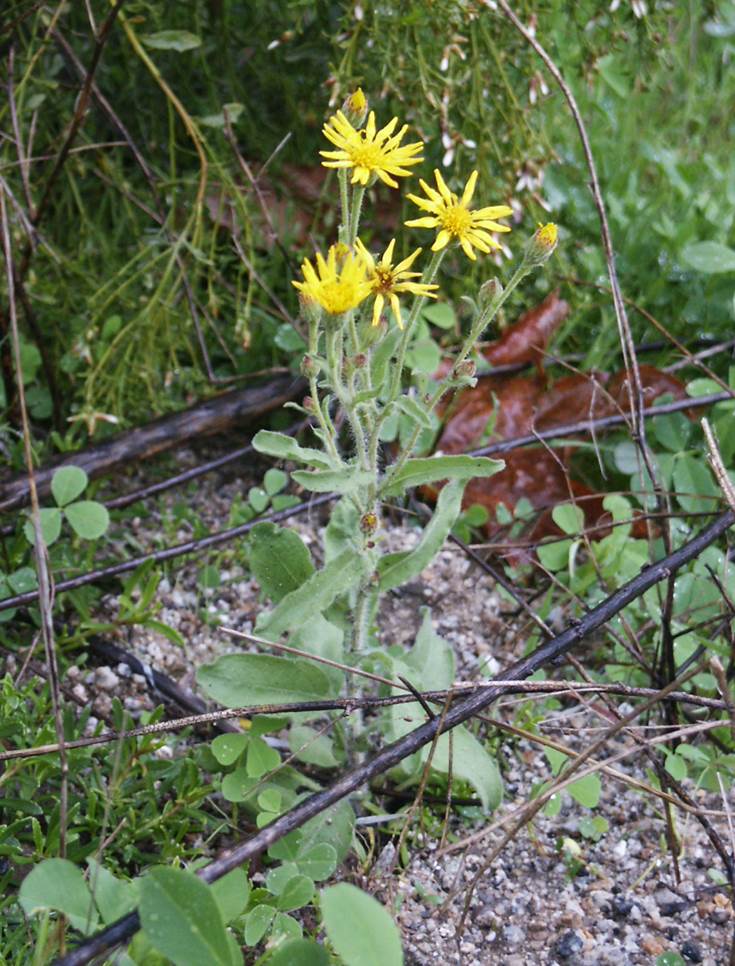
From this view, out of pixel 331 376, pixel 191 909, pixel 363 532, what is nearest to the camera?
pixel 191 909

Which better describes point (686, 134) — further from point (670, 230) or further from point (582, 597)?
point (582, 597)

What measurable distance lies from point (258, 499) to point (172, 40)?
1163 millimetres

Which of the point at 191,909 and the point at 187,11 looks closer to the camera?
the point at 191,909

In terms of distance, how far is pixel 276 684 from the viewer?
180 cm

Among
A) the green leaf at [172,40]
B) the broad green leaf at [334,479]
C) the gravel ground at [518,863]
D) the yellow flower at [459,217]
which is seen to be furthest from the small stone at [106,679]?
the green leaf at [172,40]

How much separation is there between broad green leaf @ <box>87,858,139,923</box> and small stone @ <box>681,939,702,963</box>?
0.91 metres

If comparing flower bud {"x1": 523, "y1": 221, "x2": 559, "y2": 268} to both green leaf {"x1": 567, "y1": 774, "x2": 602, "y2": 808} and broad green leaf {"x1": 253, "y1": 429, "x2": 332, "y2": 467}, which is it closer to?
broad green leaf {"x1": 253, "y1": 429, "x2": 332, "y2": 467}

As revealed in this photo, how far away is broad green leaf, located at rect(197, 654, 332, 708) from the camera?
1761 millimetres

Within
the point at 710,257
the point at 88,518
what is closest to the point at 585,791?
the point at 88,518

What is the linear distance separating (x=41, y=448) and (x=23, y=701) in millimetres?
859

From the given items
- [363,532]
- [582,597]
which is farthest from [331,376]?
[582,597]

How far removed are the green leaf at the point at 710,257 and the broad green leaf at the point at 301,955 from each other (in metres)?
2.08

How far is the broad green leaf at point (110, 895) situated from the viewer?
1.33 meters

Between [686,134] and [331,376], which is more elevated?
[331,376]
